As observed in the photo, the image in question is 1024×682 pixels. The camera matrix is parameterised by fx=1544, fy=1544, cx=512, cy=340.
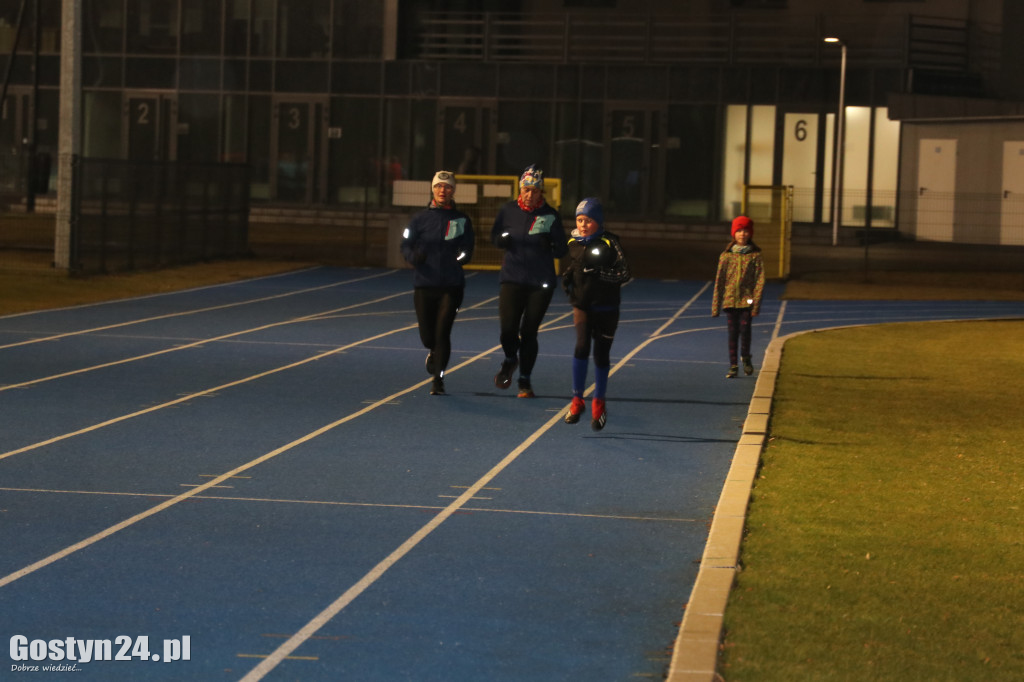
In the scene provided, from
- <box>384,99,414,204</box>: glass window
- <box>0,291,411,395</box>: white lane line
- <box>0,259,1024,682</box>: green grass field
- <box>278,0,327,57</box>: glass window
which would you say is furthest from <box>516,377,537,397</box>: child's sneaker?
<box>278,0,327,57</box>: glass window

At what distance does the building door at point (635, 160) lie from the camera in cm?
4588

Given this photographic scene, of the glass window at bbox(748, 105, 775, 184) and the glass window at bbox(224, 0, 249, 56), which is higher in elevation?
the glass window at bbox(224, 0, 249, 56)

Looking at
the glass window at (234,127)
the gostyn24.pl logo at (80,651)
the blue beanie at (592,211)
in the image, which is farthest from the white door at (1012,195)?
the gostyn24.pl logo at (80,651)

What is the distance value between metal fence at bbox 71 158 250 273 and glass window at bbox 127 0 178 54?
17201 mm

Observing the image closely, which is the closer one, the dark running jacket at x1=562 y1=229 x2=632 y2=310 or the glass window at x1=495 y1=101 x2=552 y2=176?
the dark running jacket at x1=562 y1=229 x2=632 y2=310

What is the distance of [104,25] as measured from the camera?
5009 centimetres

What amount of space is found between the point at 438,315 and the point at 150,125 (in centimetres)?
3835

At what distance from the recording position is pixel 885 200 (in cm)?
4425

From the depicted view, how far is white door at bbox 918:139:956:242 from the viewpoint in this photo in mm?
42156

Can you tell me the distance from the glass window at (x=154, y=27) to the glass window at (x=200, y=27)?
1.08ft

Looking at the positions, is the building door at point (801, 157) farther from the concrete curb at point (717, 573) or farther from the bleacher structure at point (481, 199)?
the concrete curb at point (717, 573)

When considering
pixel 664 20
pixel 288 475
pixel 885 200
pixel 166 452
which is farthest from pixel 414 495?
pixel 664 20

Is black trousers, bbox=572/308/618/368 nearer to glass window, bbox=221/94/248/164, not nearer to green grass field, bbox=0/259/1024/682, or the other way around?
green grass field, bbox=0/259/1024/682

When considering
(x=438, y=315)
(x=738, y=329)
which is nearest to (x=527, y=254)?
(x=438, y=315)
